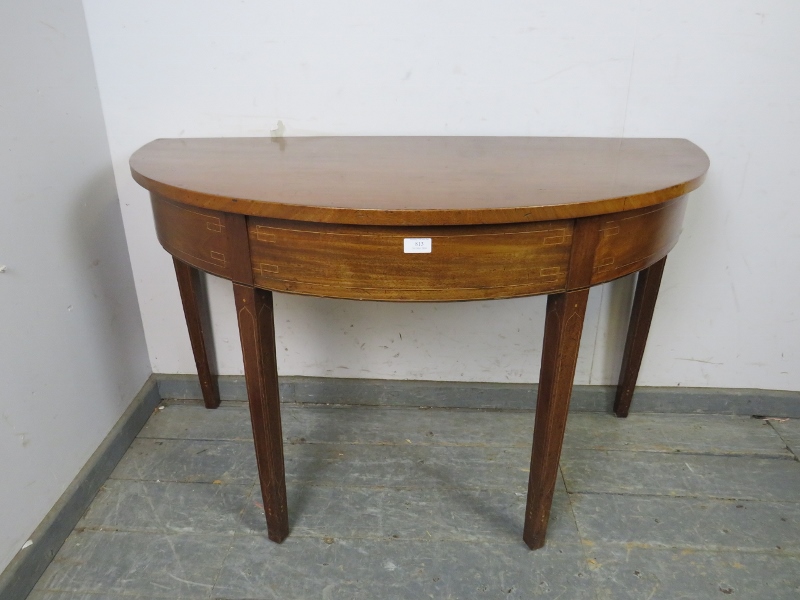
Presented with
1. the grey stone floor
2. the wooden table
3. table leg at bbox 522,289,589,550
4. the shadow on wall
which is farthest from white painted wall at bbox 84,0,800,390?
table leg at bbox 522,289,589,550

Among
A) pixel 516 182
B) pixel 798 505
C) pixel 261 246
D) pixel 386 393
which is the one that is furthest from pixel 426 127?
pixel 798 505

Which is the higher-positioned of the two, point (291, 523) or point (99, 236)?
point (99, 236)

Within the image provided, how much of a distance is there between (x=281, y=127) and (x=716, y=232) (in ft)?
3.72

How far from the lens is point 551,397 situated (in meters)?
1.15

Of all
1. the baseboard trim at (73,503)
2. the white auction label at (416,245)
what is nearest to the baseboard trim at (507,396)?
the baseboard trim at (73,503)

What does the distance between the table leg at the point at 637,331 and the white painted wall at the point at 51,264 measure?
1379mm

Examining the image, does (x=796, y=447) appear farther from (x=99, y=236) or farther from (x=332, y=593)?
(x=99, y=236)

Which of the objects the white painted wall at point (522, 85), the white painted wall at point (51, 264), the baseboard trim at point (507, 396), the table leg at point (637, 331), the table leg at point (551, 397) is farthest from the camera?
the baseboard trim at point (507, 396)


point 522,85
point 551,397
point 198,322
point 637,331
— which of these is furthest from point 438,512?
point 522,85

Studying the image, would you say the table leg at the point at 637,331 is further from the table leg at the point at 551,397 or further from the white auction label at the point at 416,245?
the white auction label at the point at 416,245

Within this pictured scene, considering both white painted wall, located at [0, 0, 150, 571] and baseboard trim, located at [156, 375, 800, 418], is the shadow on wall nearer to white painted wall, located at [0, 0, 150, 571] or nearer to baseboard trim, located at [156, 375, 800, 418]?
white painted wall, located at [0, 0, 150, 571]

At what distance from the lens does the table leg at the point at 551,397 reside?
1070 mm

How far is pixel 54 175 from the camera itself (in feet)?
4.36

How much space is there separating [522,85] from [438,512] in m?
1.02
